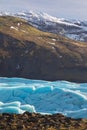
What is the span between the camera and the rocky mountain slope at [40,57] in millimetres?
134250

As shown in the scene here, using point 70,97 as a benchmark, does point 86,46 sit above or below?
below

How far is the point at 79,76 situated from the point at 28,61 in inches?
669

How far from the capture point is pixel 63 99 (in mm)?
69500

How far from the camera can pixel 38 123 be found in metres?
24.8

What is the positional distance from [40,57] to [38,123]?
119 m

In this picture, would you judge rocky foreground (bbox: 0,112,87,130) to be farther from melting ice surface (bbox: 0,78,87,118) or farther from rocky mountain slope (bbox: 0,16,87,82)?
rocky mountain slope (bbox: 0,16,87,82)

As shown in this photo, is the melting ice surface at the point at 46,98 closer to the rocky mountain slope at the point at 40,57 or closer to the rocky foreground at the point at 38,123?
the rocky foreground at the point at 38,123

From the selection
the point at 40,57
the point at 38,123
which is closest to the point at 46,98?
the point at 38,123

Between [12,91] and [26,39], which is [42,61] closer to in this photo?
[26,39]

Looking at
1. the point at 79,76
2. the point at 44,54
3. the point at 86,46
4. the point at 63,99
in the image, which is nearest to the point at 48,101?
the point at 63,99

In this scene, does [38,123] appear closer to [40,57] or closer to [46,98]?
[46,98]

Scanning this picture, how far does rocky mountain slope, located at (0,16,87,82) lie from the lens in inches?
5285

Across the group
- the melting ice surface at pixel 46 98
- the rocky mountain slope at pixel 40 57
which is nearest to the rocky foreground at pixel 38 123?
the melting ice surface at pixel 46 98

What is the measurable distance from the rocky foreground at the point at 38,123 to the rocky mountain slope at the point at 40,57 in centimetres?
10379
